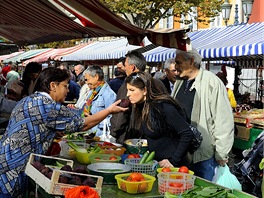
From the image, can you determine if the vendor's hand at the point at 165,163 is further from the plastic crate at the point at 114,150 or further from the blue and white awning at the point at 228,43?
the blue and white awning at the point at 228,43

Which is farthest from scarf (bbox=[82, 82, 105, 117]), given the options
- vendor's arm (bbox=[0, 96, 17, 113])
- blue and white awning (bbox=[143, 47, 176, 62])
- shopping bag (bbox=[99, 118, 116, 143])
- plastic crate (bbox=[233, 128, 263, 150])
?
blue and white awning (bbox=[143, 47, 176, 62])

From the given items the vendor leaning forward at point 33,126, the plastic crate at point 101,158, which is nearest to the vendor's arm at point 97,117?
the vendor leaning forward at point 33,126

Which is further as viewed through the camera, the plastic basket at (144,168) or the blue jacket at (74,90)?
the blue jacket at (74,90)

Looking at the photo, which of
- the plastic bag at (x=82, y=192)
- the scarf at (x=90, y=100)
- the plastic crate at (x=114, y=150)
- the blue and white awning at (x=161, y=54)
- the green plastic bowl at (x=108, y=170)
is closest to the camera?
the plastic bag at (x=82, y=192)

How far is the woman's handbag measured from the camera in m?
3.96

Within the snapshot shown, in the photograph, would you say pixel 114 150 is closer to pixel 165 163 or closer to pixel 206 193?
pixel 165 163

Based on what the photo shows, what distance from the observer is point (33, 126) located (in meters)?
3.60

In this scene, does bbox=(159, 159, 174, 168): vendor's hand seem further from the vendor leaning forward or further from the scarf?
the scarf

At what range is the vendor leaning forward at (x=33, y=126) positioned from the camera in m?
3.59

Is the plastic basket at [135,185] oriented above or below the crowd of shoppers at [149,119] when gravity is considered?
below

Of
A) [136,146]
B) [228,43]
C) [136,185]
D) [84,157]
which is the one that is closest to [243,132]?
[228,43]

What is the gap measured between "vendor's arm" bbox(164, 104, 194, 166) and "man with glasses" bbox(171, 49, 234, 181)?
0.50 m

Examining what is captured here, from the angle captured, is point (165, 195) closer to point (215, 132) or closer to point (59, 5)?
point (215, 132)

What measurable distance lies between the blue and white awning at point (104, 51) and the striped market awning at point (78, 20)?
6.10m
